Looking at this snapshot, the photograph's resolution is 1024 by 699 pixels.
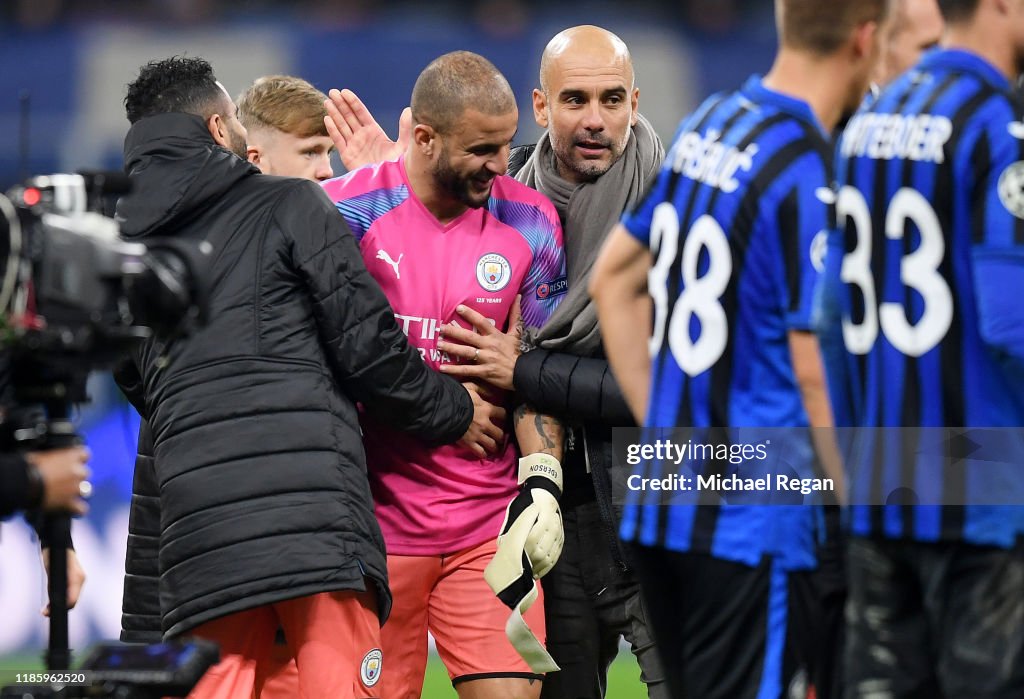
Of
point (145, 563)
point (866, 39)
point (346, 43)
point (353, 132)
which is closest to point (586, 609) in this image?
point (145, 563)

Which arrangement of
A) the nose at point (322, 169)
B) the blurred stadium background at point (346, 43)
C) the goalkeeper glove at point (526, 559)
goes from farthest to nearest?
the blurred stadium background at point (346, 43)
the nose at point (322, 169)
the goalkeeper glove at point (526, 559)

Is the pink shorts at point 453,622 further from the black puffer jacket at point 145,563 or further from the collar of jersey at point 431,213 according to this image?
the collar of jersey at point 431,213

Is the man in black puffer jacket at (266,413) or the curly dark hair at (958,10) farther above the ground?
Result: the curly dark hair at (958,10)

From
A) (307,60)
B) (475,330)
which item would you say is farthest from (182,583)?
(307,60)

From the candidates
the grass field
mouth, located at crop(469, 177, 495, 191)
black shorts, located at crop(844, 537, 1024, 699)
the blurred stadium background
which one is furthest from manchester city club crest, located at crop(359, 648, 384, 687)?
the blurred stadium background

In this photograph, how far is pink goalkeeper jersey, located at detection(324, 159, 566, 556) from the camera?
4.30 metres

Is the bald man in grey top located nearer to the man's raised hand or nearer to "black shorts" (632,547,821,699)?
the man's raised hand

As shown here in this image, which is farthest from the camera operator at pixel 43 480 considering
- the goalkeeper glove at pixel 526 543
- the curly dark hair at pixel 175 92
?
the curly dark hair at pixel 175 92

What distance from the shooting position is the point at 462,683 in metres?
4.35

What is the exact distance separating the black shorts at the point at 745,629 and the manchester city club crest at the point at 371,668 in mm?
1212

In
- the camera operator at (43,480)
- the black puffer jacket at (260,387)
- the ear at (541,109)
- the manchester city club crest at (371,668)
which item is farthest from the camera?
the ear at (541,109)

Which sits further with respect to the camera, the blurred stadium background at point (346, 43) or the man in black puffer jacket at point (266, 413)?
the blurred stadium background at point (346, 43)

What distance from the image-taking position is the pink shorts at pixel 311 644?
12.6 ft

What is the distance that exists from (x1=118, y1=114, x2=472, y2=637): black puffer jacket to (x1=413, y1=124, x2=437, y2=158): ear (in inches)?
17.5
